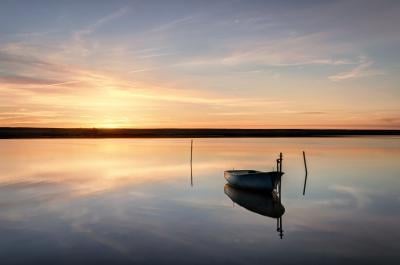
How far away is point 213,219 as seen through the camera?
15531mm

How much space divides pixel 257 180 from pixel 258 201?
2.18 m

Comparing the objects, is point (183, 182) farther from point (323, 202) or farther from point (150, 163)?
point (150, 163)

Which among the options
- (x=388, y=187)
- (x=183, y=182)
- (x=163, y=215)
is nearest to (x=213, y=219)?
(x=163, y=215)

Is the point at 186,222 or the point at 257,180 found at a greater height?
the point at 257,180

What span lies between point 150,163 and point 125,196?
1817 cm

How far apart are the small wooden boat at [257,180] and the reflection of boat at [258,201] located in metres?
0.41

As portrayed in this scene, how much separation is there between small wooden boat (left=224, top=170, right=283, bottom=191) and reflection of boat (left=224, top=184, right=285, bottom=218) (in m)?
0.41

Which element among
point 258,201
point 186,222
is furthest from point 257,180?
point 186,222

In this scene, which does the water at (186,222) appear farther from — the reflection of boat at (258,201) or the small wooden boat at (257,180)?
the small wooden boat at (257,180)

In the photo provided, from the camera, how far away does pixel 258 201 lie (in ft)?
66.7

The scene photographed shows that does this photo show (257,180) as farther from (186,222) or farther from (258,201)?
(186,222)

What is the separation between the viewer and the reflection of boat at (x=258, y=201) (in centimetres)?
1741

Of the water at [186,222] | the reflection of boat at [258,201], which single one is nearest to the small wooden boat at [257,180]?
the reflection of boat at [258,201]

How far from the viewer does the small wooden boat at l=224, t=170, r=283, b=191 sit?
71.6 ft
